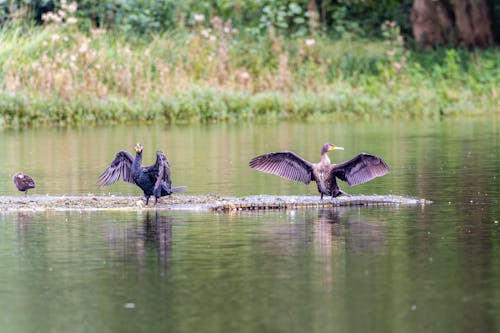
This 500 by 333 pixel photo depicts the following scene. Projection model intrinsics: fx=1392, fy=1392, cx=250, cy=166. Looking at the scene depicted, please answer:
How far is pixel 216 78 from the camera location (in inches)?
1324

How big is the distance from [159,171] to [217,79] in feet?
61.9

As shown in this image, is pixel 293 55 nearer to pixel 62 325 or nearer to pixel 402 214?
pixel 402 214

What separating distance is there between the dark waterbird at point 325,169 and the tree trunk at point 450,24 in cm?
2259

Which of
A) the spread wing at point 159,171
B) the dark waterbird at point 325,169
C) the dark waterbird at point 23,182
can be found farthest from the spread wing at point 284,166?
the dark waterbird at point 23,182

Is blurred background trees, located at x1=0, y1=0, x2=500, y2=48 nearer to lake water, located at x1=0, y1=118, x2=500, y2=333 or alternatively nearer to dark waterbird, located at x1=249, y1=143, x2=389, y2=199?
lake water, located at x1=0, y1=118, x2=500, y2=333

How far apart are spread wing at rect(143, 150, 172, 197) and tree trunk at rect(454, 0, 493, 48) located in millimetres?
23640

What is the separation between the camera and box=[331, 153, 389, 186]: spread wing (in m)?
15.7

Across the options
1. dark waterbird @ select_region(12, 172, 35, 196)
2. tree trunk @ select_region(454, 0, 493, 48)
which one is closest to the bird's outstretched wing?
dark waterbird @ select_region(12, 172, 35, 196)

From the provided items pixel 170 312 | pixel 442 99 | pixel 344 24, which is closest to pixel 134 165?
pixel 170 312

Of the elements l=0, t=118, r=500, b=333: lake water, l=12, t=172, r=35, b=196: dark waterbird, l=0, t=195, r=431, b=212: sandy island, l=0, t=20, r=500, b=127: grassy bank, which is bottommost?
l=0, t=118, r=500, b=333: lake water

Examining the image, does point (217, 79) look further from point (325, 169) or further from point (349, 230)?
point (349, 230)

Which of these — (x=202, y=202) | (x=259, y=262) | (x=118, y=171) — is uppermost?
(x=118, y=171)

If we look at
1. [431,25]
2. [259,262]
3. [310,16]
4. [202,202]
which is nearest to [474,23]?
[431,25]

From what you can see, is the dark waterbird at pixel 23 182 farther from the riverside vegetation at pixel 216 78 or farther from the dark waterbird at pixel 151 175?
the riverside vegetation at pixel 216 78
